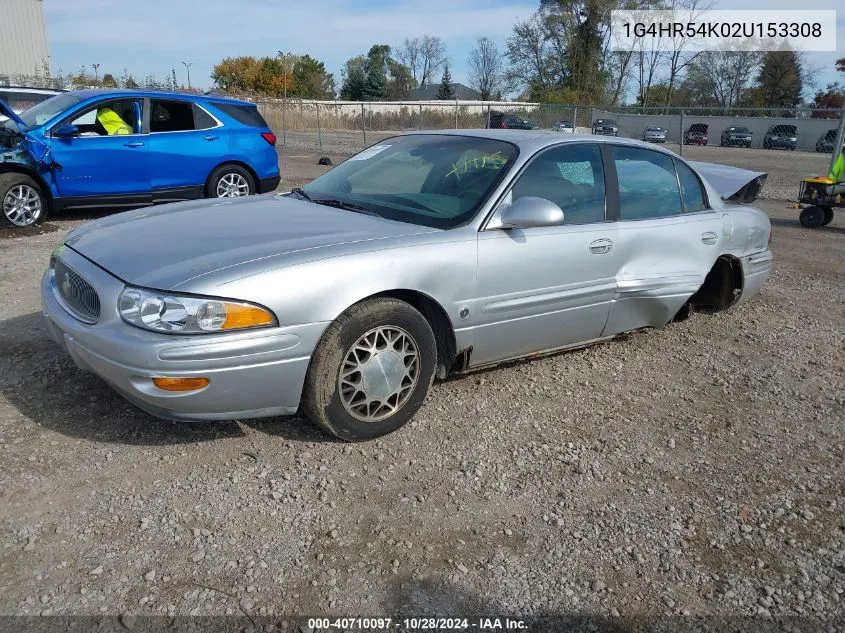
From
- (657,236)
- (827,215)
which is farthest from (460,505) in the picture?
(827,215)

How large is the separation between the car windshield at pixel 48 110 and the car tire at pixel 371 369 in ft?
22.0

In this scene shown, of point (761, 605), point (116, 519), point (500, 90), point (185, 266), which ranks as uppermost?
point (500, 90)

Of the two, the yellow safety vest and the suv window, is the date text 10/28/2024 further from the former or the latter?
the yellow safety vest

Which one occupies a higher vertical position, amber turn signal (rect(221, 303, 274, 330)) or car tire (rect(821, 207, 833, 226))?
amber turn signal (rect(221, 303, 274, 330))

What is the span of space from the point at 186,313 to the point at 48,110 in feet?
22.9

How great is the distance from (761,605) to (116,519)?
7.95 feet

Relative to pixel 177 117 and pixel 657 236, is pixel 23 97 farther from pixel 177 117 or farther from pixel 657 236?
pixel 657 236

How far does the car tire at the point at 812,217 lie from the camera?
10.7 meters

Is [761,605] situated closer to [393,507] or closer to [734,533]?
[734,533]

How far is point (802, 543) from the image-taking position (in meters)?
2.79

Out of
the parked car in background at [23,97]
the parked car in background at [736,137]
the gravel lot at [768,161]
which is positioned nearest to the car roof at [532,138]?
the gravel lot at [768,161]

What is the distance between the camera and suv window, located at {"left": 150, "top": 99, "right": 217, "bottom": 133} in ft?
28.3

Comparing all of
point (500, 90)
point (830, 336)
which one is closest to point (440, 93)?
point (500, 90)

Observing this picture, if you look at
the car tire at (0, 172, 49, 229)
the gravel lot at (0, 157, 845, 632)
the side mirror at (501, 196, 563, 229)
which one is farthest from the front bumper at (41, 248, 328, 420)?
the car tire at (0, 172, 49, 229)
